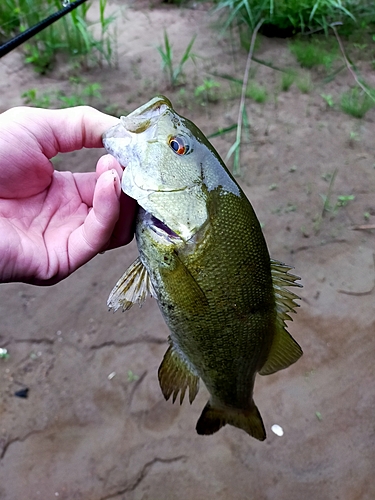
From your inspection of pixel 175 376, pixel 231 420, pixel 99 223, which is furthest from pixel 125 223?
pixel 231 420

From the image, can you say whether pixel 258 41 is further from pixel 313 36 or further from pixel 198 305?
pixel 198 305

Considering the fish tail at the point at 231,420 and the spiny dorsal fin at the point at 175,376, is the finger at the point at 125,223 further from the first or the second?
the fish tail at the point at 231,420

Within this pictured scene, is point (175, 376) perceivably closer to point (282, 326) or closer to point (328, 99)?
point (282, 326)

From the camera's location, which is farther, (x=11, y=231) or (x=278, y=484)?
(x=278, y=484)

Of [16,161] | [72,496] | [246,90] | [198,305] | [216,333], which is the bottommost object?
[72,496]

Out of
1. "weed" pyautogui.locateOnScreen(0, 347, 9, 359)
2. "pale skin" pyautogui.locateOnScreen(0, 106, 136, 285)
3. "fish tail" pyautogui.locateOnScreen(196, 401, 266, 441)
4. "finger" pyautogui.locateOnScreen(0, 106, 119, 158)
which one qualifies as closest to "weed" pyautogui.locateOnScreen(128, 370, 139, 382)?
"weed" pyautogui.locateOnScreen(0, 347, 9, 359)

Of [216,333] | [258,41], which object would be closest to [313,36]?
[258,41]
